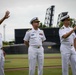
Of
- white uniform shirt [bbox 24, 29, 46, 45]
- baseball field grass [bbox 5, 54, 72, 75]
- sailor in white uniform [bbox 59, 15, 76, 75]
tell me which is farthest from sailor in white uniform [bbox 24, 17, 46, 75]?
baseball field grass [bbox 5, 54, 72, 75]

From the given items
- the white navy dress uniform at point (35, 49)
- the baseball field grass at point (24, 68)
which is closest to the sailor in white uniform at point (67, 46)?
the white navy dress uniform at point (35, 49)

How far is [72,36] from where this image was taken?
27.3 ft

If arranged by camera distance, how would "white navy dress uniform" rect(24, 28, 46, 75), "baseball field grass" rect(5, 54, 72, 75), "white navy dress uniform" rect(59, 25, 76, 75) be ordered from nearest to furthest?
1. "white navy dress uniform" rect(59, 25, 76, 75)
2. "white navy dress uniform" rect(24, 28, 46, 75)
3. "baseball field grass" rect(5, 54, 72, 75)

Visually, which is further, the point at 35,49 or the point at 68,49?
the point at 35,49

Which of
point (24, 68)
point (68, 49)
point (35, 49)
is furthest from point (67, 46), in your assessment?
point (24, 68)

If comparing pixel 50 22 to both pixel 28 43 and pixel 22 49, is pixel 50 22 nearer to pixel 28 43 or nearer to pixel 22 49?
pixel 22 49

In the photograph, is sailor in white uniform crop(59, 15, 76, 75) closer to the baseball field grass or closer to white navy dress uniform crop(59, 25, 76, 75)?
white navy dress uniform crop(59, 25, 76, 75)

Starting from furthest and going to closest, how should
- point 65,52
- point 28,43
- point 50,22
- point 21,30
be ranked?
1. point 50,22
2. point 21,30
3. point 28,43
4. point 65,52

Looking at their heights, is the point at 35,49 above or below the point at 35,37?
below

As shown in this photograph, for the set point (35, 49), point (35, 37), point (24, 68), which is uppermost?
point (35, 37)

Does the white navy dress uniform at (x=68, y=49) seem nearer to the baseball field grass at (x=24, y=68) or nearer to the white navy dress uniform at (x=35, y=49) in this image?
the white navy dress uniform at (x=35, y=49)

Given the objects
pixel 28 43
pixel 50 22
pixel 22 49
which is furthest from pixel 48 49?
pixel 50 22

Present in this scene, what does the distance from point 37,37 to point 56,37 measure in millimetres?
30296

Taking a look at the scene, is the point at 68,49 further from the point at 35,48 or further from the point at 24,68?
the point at 24,68
